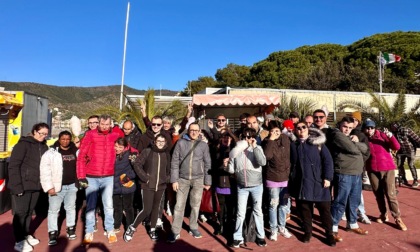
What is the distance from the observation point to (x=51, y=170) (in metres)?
4.22

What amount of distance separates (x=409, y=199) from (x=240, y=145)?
5.18 m

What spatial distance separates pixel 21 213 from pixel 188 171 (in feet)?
8.04

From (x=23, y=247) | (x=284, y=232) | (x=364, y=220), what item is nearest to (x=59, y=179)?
(x=23, y=247)

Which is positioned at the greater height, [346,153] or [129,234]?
[346,153]

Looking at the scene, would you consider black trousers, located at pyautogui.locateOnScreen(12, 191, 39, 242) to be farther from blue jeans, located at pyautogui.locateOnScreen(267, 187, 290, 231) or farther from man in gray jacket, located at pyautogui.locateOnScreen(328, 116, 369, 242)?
man in gray jacket, located at pyautogui.locateOnScreen(328, 116, 369, 242)

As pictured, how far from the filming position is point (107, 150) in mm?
4430

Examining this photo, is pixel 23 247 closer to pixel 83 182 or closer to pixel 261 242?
pixel 83 182

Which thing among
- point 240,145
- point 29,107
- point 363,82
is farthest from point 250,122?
point 363,82

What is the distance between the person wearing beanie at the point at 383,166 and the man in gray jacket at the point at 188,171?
2.92 metres

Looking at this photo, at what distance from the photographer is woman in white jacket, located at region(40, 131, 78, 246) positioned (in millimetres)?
4184

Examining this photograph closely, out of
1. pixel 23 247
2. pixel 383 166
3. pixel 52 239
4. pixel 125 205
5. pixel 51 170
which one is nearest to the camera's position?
pixel 23 247

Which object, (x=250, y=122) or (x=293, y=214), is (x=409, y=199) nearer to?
(x=293, y=214)

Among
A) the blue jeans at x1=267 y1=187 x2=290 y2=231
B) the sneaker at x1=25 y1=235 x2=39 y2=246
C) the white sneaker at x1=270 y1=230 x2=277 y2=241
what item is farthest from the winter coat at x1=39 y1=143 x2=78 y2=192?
the white sneaker at x1=270 y1=230 x2=277 y2=241

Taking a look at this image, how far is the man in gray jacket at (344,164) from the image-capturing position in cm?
446
